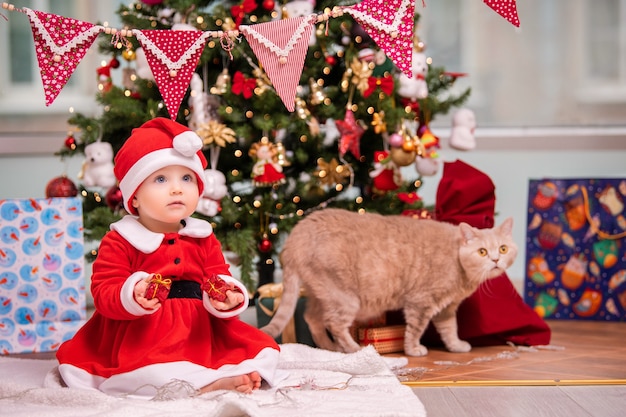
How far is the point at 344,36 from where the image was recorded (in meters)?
3.06

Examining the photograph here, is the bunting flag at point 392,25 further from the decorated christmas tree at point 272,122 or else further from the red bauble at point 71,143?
the red bauble at point 71,143

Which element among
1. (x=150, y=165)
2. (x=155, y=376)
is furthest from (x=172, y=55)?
(x=155, y=376)

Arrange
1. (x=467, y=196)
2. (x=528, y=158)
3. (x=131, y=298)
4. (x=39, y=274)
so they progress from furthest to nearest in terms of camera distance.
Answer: (x=528, y=158) → (x=467, y=196) → (x=39, y=274) → (x=131, y=298)

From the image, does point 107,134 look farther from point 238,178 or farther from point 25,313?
point 25,313

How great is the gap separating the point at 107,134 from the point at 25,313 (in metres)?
0.79

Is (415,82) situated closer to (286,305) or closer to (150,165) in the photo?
(286,305)

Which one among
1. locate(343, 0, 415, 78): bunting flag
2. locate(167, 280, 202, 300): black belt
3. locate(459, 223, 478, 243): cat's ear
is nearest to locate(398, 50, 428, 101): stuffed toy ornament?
locate(459, 223, 478, 243): cat's ear

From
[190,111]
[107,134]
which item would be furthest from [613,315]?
[107,134]

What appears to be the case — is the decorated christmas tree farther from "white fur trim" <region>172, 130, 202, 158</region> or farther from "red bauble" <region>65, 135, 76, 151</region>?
"white fur trim" <region>172, 130, 202, 158</region>

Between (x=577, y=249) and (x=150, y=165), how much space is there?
191 cm

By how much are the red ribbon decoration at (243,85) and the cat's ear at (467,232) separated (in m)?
0.86

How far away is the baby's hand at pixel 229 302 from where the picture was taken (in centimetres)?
187

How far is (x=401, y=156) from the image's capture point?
2900mm

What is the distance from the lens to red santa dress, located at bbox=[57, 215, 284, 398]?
6.00ft
